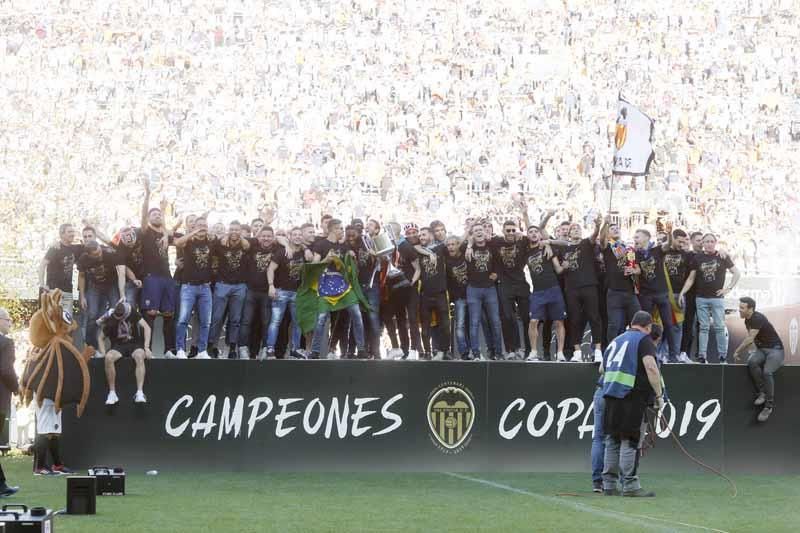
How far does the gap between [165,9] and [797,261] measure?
1808 inches

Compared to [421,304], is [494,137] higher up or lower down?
higher up

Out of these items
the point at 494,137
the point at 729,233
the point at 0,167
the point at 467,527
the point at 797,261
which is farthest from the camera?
the point at 494,137

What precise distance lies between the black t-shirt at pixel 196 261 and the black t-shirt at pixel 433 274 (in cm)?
312

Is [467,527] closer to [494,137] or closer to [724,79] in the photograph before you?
[494,137]

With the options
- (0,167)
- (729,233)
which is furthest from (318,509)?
(729,233)

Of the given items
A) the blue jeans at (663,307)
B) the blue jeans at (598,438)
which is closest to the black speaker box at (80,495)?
the blue jeans at (598,438)

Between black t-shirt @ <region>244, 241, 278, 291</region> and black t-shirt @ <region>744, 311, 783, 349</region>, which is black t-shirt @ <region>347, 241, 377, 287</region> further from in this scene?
black t-shirt @ <region>744, 311, 783, 349</region>

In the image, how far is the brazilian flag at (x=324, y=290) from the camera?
1816 centimetres

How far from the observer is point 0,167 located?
4981 cm

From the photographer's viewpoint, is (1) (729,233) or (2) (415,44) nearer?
(1) (729,233)

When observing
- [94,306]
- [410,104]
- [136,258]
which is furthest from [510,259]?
[410,104]

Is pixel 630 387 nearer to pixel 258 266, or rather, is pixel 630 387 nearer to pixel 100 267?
pixel 258 266

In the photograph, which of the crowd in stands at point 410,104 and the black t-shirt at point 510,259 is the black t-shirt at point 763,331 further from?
the crowd in stands at point 410,104

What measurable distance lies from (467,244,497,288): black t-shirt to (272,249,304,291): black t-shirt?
2458 mm
